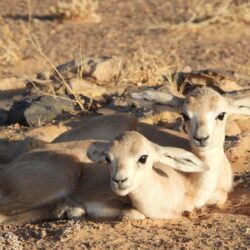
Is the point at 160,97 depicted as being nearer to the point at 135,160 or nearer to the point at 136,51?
the point at 135,160

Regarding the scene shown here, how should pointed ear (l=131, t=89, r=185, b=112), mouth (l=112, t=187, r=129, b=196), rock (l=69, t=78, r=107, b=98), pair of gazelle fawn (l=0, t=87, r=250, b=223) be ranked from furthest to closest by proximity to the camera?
rock (l=69, t=78, r=107, b=98), pointed ear (l=131, t=89, r=185, b=112), pair of gazelle fawn (l=0, t=87, r=250, b=223), mouth (l=112, t=187, r=129, b=196)

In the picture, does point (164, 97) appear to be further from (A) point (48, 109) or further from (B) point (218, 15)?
(B) point (218, 15)

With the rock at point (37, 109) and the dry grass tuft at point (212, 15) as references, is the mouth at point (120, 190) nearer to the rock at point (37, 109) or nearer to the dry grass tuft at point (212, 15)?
the rock at point (37, 109)

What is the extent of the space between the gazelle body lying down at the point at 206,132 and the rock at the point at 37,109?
219 cm

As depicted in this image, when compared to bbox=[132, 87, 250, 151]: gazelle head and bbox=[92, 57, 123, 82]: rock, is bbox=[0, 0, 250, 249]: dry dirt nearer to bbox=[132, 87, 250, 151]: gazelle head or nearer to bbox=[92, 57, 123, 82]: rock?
bbox=[132, 87, 250, 151]: gazelle head

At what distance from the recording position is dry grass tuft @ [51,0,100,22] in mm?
18344

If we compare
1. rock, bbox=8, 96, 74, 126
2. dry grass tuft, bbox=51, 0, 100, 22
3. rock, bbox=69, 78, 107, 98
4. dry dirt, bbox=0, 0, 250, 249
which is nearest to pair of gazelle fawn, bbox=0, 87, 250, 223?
dry dirt, bbox=0, 0, 250, 249

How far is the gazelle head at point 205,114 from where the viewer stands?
7961mm

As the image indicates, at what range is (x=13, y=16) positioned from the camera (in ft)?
62.8

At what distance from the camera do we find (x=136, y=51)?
15062 millimetres

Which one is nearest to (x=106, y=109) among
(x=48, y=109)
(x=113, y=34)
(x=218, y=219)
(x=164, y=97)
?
(x=48, y=109)

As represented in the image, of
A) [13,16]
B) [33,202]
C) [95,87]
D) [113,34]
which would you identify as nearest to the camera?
[33,202]

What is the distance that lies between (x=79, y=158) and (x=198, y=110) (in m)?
1.33

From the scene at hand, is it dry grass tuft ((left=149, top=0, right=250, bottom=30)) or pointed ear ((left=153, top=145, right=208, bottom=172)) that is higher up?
dry grass tuft ((left=149, top=0, right=250, bottom=30))
